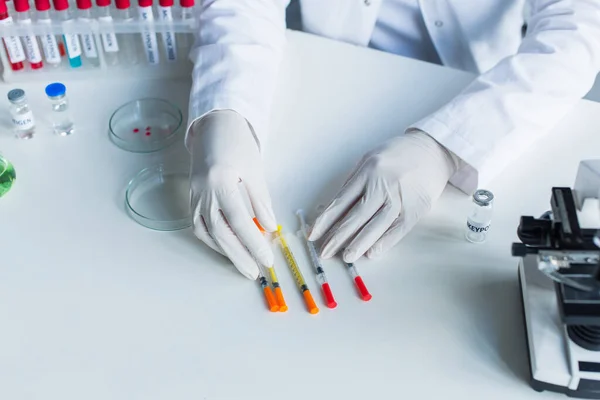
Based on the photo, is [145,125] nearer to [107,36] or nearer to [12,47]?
[107,36]

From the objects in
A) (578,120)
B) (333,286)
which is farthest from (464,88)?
(333,286)

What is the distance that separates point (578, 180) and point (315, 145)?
1.80 feet

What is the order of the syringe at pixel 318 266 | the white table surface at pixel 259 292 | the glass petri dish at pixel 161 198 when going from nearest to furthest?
the white table surface at pixel 259 292, the syringe at pixel 318 266, the glass petri dish at pixel 161 198

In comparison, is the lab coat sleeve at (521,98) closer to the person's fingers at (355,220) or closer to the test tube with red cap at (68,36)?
the person's fingers at (355,220)

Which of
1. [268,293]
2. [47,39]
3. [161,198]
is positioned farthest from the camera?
[47,39]

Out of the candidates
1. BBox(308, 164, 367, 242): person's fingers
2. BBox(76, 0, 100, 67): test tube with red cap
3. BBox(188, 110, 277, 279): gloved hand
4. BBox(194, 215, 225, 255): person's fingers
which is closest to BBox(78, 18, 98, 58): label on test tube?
BBox(76, 0, 100, 67): test tube with red cap

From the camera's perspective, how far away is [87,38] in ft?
5.20

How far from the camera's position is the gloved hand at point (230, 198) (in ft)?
3.96

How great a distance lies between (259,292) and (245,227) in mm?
119

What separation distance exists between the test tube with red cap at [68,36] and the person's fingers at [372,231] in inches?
32.0

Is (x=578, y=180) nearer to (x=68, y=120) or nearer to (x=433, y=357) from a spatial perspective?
(x=433, y=357)

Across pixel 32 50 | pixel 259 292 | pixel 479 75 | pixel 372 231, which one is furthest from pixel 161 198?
pixel 479 75

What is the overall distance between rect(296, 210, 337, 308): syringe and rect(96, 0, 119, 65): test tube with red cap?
0.63m

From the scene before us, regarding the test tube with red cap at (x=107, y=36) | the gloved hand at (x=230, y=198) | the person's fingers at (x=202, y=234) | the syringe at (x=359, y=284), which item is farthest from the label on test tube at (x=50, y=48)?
the syringe at (x=359, y=284)
